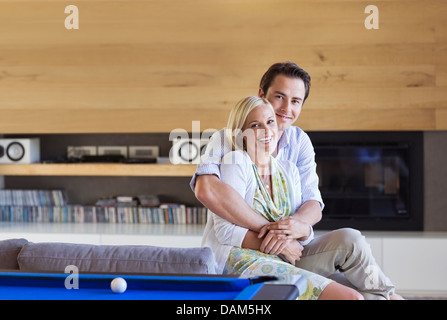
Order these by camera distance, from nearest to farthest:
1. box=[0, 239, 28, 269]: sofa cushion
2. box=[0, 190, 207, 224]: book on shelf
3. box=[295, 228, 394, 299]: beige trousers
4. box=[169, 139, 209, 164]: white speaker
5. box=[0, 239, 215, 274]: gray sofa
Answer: box=[0, 239, 215, 274]: gray sofa
box=[0, 239, 28, 269]: sofa cushion
box=[295, 228, 394, 299]: beige trousers
box=[169, 139, 209, 164]: white speaker
box=[0, 190, 207, 224]: book on shelf

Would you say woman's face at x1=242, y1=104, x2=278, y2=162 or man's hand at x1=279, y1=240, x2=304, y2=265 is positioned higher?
woman's face at x1=242, y1=104, x2=278, y2=162

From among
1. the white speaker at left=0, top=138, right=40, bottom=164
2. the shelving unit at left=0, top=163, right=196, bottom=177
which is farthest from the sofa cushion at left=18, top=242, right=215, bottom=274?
the white speaker at left=0, top=138, right=40, bottom=164

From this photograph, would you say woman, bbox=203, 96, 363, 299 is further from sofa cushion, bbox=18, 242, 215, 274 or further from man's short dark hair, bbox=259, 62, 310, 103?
sofa cushion, bbox=18, 242, 215, 274

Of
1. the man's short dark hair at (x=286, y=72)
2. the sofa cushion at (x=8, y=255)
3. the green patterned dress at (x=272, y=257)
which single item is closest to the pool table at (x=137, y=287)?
the sofa cushion at (x=8, y=255)

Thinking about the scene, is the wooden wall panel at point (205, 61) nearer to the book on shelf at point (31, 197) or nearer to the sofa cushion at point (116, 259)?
the book on shelf at point (31, 197)

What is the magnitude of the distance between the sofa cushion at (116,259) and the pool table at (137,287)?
144 millimetres

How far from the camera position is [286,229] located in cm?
285

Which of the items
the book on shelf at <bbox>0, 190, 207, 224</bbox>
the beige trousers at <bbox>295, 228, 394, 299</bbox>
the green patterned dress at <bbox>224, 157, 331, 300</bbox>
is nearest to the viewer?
the green patterned dress at <bbox>224, 157, 331, 300</bbox>

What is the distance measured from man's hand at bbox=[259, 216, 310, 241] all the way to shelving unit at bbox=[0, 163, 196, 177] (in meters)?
2.06

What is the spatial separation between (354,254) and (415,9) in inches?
99.1

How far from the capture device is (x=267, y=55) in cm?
484

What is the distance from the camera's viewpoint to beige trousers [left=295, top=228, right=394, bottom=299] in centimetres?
274

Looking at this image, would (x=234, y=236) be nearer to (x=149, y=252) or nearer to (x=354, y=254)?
(x=354, y=254)
